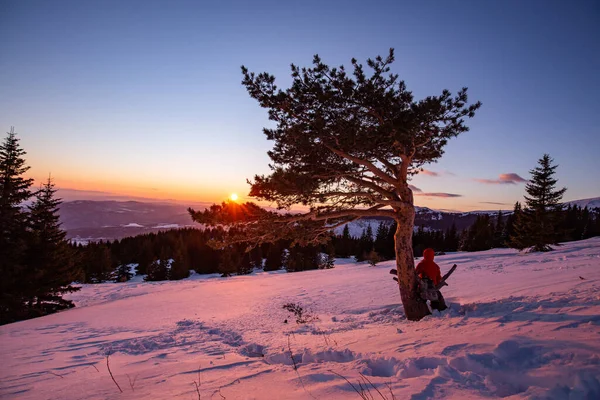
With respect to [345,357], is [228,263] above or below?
below

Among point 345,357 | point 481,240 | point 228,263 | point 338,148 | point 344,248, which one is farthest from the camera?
point 344,248

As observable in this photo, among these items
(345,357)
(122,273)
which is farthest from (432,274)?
(122,273)

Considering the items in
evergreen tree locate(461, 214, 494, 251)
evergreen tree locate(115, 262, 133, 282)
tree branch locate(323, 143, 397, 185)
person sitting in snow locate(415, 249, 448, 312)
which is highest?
tree branch locate(323, 143, 397, 185)

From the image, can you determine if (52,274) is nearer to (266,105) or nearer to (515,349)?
(266,105)

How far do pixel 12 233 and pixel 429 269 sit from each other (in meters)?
24.0

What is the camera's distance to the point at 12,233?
17.4m

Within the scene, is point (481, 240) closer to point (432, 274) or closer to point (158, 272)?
point (432, 274)

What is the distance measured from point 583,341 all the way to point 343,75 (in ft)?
22.3

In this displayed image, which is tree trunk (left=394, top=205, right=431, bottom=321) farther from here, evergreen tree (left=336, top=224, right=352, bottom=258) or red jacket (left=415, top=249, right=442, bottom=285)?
evergreen tree (left=336, top=224, right=352, bottom=258)

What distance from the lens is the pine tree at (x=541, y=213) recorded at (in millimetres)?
24609

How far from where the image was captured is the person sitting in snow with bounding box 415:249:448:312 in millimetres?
7871

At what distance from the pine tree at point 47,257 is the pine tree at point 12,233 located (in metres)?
0.76

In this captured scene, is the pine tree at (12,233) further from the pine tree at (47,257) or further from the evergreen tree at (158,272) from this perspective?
the evergreen tree at (158,272)

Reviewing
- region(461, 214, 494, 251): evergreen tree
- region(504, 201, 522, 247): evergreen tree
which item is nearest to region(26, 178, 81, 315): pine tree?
region(504, 201, 522, 247): evergreen tree
